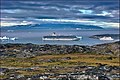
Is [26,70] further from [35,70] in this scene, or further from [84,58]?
[84,58]

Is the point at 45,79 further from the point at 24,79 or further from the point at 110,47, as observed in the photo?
the point at 110,47

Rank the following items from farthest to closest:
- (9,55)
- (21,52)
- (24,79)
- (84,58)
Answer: (21,52), (9,55), (84,58), (24,79)

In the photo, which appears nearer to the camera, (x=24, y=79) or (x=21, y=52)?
(x=24, y=79)

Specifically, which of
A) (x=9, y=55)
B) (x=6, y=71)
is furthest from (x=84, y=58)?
(x=6, y=71)

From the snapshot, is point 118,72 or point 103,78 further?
point 118,72

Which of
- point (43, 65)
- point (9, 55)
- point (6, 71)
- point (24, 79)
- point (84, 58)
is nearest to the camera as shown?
point (24, 79)

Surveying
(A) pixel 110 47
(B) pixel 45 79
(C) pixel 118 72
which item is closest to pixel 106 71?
(C) pixel 118 72
